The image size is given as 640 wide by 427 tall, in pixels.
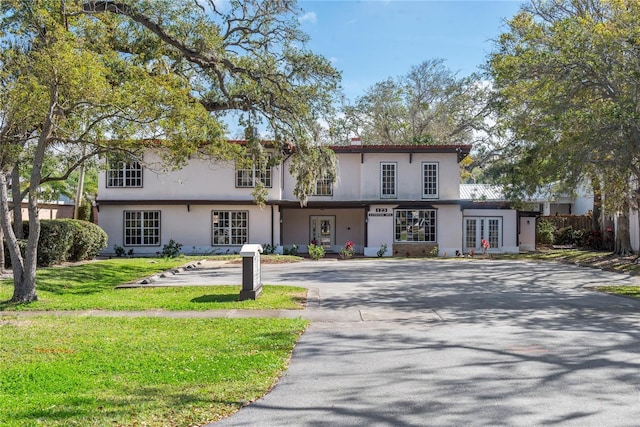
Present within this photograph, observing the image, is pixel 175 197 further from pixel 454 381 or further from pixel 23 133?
pixel 454 381

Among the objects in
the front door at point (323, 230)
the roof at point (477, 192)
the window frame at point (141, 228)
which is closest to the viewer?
the window frame at point (141, 228)

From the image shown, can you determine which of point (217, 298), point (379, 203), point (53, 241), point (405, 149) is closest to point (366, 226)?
point (379, 203)

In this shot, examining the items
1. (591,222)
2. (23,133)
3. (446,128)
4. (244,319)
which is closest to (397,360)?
(244,319)

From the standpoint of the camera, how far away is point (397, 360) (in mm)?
7535

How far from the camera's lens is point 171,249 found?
29375 mm

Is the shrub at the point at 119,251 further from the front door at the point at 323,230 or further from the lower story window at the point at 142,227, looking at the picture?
the front door at the point at 323,230

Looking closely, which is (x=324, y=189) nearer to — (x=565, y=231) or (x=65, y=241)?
(x=65, y=241)

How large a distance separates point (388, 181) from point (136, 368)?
82.0 feet

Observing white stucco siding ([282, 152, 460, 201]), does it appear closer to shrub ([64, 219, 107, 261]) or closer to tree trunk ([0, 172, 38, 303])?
shrub ([64, 219, 107, 261])

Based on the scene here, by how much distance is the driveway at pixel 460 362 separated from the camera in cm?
542

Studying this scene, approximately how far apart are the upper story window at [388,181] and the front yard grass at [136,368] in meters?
21.2

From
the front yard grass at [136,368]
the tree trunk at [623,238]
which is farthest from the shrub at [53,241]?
Result: the tree trunk at [623,238]

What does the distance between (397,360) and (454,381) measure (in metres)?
1.17

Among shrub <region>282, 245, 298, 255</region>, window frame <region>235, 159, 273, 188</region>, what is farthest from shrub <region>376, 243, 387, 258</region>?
window frame <region>235, 159, 273, 188</region>
